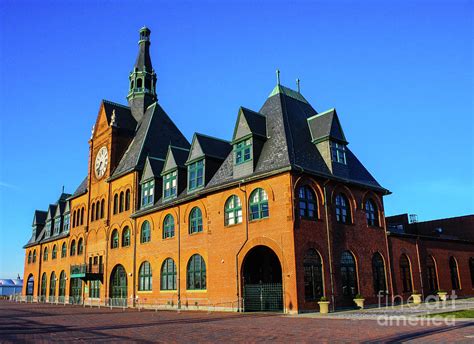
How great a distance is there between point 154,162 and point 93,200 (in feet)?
40.9

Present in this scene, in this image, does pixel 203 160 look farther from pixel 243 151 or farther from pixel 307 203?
pixel 307 203

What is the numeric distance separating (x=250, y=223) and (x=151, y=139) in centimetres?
2072

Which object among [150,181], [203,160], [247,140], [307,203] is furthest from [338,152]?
[150,181]

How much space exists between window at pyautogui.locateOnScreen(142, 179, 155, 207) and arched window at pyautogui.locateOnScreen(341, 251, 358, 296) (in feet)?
59.5

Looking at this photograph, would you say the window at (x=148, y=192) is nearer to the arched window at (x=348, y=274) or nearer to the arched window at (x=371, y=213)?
the arched window at (x=348, y=274)

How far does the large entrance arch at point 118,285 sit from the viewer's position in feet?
127

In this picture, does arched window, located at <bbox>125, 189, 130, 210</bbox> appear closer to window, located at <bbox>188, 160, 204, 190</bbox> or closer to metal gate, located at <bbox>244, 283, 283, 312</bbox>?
window, located at <bbox>188, 160, 204, 190</bbox>

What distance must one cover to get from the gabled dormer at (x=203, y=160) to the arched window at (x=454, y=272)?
22.3m

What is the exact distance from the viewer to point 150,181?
38.3 metres

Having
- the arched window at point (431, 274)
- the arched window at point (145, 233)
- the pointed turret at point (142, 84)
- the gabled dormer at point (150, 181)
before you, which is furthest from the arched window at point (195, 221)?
the pointed turret at point (142, 84)

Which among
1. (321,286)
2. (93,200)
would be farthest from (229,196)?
(93,200)

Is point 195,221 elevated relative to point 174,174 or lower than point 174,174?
lower

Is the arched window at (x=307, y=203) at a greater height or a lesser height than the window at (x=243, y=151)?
lesser

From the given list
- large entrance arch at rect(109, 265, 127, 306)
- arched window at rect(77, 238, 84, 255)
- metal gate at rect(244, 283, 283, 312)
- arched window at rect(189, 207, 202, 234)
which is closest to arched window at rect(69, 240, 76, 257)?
arched window at rect(77, 238, 84, 255)
